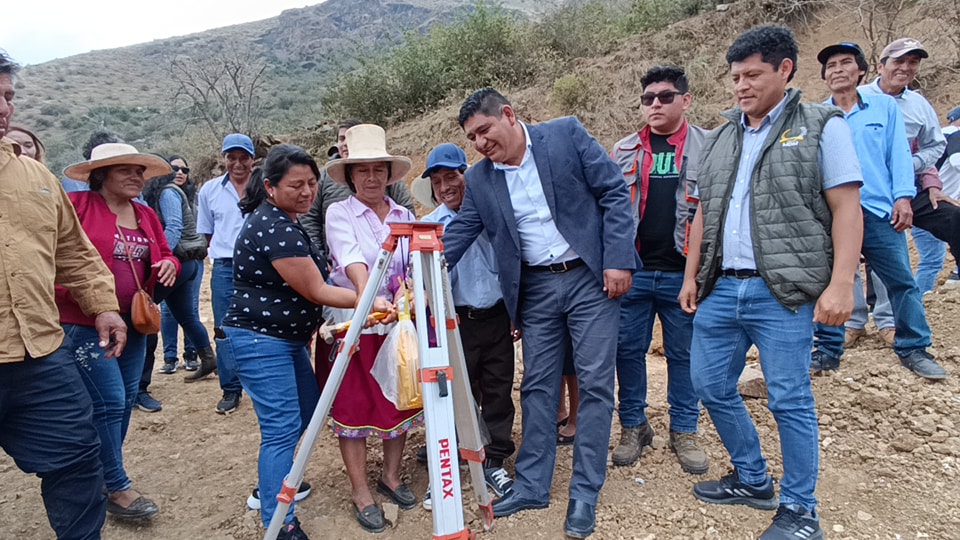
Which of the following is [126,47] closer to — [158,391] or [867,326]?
[158,391]

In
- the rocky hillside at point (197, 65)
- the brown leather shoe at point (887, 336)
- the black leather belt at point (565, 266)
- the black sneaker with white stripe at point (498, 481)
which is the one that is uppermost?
the rocky hillside at point (197, 65)

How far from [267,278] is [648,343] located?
216 centimetres

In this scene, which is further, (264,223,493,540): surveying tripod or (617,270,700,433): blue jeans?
(617,270,700,433): blue jeans

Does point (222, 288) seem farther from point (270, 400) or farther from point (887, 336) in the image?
point (887, 336)

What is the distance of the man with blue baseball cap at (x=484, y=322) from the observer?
132 inches

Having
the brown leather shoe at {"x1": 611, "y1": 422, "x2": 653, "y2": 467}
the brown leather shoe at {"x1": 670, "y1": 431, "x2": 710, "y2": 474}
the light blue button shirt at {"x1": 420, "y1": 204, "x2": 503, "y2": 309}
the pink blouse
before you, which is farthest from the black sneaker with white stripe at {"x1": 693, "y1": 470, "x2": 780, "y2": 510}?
the pink blouse

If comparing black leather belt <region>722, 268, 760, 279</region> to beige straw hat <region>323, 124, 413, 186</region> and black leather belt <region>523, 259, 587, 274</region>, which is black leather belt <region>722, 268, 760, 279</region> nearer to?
black leather belt <region>523, 259, 587, 274</region>

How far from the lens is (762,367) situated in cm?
257

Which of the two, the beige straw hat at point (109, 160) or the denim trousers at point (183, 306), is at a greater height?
the beige straw hat at point (109, 160)

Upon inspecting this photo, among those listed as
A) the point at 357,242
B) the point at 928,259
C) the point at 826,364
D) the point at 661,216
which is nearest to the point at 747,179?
the point at 661,216

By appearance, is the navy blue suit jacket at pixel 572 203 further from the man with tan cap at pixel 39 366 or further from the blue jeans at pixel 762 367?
the man with tan cap at pixel 39 366

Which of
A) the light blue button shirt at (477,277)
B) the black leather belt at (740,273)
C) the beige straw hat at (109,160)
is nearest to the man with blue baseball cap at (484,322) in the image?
the light blue button shirt at (477,277)

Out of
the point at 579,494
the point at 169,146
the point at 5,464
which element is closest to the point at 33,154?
the point at 5,464

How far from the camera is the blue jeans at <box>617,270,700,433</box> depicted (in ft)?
10.9
